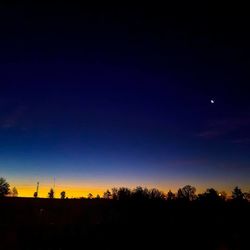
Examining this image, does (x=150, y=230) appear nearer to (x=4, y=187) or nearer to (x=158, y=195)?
(x=158, y=195)

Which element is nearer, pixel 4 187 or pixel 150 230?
pixel 150 230

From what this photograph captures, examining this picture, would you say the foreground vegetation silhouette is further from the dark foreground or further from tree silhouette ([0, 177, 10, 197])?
tree silhouette ([0, 177, 10, 197])

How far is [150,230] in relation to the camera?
69.3ft

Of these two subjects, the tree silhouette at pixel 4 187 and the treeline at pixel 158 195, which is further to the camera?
the tree silhouette at pixel 4 187

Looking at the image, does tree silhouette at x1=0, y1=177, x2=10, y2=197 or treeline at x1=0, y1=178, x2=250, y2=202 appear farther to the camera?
tree silhouette at x1=0, y1=177, x2=10, y2=197

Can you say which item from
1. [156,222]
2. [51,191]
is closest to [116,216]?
[156,222]

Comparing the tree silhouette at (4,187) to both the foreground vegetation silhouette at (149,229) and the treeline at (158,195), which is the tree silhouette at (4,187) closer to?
the treeline at (158,195)

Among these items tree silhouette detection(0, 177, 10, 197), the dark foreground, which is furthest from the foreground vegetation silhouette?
tree silhouette detection(0, 177, 10, 197)

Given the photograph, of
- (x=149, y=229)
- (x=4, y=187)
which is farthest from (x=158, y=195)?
(x=4, y=187)

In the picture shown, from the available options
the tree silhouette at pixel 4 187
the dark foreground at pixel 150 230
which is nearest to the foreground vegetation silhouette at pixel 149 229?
the dark foreground at pixel 150 230

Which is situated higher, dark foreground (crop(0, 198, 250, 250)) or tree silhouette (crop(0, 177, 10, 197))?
tree silhouette (crop(0, 177, 10, 197))

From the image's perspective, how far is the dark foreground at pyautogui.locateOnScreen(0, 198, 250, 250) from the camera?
64.7 feet

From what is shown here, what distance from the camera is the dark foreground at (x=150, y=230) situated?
19734mm

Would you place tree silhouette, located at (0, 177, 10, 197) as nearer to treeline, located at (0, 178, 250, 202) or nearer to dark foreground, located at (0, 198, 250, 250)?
treeline, located at (0, 178, 250, 202)
